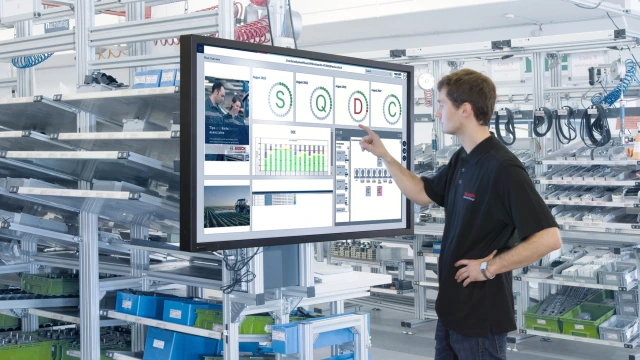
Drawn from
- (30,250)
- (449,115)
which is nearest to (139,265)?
(30,250)

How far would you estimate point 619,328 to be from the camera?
5668 mm

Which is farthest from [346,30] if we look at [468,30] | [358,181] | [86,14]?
[358,181]

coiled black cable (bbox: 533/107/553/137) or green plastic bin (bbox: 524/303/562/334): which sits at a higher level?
coiled black cable (bbox: 533/107/553/137)

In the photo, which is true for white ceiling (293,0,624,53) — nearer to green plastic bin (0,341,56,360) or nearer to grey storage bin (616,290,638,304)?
grey storage bin (616,290,638,304)

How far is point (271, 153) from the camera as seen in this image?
8.92 feet

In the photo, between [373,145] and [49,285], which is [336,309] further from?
[49,285]

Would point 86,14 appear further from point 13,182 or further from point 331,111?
point 331,111

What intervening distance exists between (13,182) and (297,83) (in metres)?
1.87

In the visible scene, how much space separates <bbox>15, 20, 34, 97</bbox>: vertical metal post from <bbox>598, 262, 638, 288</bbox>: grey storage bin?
14.5 ft

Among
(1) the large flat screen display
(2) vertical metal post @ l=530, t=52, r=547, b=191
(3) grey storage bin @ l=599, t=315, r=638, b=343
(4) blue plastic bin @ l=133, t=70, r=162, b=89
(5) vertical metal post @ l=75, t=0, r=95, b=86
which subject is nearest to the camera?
(1) the large flat screen display

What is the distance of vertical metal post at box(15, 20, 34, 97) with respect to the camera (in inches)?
204

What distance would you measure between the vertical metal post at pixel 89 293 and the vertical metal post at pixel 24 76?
1592mm

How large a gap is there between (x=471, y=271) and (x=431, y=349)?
409 centimetres

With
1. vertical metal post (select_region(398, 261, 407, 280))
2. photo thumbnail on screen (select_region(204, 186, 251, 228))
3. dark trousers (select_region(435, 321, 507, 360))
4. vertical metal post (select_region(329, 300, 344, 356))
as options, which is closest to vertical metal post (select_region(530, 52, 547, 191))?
vertical metal post (select_region(398, 261, 407, 280))
